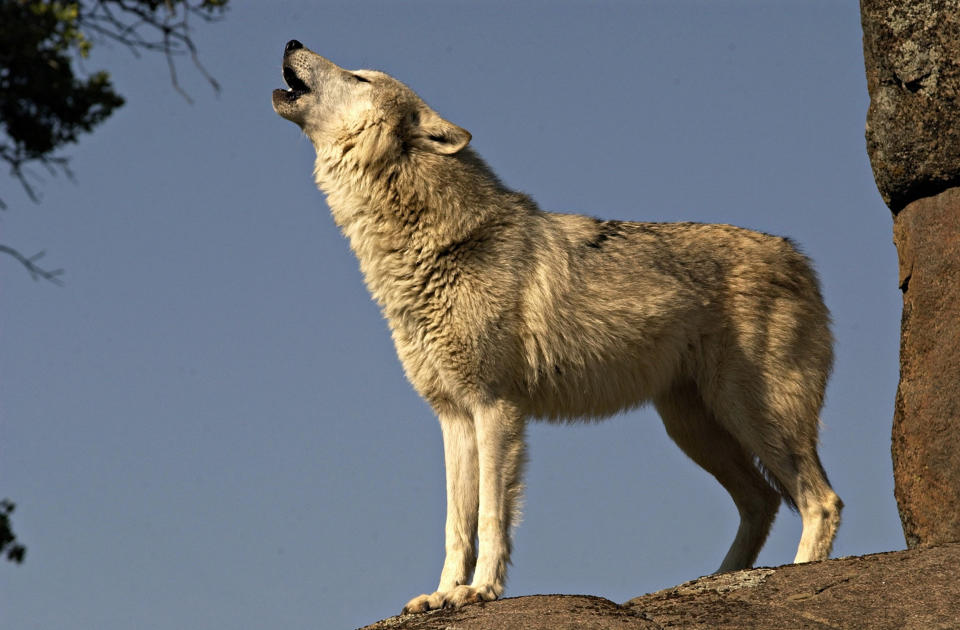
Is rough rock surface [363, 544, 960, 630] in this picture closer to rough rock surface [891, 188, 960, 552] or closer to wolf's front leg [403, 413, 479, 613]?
wolf's front leg [403, 413, 479, 613]

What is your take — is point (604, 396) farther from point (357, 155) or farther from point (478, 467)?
point (357, 155)

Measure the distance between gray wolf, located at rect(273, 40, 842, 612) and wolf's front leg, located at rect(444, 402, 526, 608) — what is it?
0.04 feet

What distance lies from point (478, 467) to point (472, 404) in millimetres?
421

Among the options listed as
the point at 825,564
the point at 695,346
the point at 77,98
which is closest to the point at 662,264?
the point at 695,346

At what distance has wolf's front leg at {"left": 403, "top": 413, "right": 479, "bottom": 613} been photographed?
6.73 m

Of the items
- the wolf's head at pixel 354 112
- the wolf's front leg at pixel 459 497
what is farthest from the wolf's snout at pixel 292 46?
the wolf's front leg at pixel 459 497

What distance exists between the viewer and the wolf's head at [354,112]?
24.1 ft

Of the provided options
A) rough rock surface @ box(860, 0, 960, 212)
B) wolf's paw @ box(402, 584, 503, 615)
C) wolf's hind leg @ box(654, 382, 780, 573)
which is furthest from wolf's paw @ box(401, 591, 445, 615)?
rough rock surface @ box(860, 0, 960, 212)

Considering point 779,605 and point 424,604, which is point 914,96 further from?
point 424,604

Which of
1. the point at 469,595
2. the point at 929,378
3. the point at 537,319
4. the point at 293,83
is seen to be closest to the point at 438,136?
the point at 293,83

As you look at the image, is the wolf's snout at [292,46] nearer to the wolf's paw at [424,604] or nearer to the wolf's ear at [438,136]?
the wolf's ear at [438,136]

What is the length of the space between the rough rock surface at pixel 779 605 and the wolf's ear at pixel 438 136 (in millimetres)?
2861

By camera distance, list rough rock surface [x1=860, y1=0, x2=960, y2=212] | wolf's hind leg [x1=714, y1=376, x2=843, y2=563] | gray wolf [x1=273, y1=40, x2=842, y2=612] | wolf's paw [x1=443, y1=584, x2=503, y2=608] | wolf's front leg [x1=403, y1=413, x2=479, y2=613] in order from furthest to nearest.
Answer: wolf's hind leg [x1=714, y1=376, x2=843, y2=563] → rough rock surface [x1=860, y1=0, x2=960, y2=212] → gray wolf [x1=273, y1=40, x2=842, y2=612] → wolf's front leg [x1=403, y1=413, x2=479, y2=613] → wolf's paw [x1=443, y1=584, x2=503, y2=608]

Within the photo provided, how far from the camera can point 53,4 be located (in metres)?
5.89
